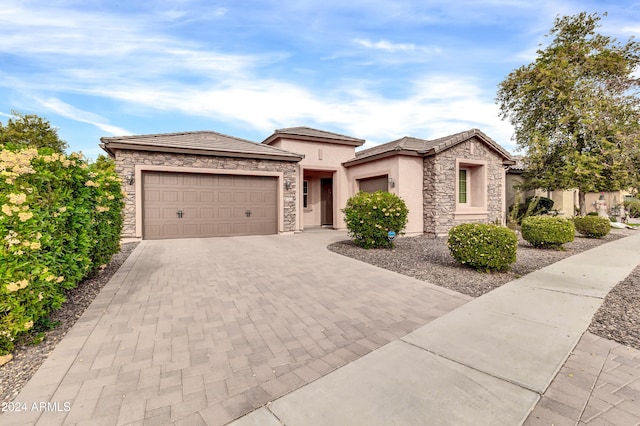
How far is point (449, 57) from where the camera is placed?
10492mm

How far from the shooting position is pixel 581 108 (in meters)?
14.1

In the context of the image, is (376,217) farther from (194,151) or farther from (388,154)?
(194,151)

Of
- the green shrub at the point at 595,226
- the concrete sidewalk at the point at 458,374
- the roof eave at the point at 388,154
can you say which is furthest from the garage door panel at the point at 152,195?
the green shrub at the point at 595,226

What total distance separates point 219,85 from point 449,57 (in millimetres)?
9312

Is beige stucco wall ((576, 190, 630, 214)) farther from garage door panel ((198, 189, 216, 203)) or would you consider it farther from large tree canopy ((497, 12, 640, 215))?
garage door panel ((198, 189, 216, 203))

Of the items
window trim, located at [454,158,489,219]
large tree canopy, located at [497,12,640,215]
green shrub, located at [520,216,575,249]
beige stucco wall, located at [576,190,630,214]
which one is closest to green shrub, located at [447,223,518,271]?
green shrub, located at [520,216,575,249]

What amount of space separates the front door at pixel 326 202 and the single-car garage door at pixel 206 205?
4.40 metres

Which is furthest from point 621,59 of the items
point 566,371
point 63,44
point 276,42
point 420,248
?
point 63,44

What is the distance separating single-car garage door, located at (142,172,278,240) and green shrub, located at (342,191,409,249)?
505 centimetres

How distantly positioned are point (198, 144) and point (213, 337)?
9.95 metres

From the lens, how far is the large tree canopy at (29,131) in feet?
68.7

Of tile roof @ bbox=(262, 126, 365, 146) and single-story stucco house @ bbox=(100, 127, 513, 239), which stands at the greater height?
tile roof @ bbox=(262, 126, 365, 146)

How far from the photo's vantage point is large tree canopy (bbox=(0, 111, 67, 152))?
20953 mm

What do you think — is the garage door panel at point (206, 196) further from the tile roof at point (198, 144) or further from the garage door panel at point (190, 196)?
the tile roof at point (198, 144)
